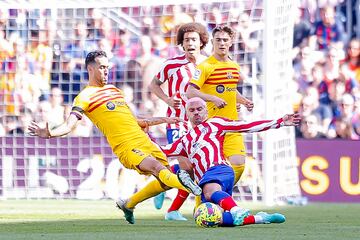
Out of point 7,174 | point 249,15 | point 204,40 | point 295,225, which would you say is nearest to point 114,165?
point 7,174

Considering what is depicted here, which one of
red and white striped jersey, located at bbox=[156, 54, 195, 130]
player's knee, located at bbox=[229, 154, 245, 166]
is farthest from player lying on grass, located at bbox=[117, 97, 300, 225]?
red and white striped jersey, located at bbox=[156, 54, 195, 130]

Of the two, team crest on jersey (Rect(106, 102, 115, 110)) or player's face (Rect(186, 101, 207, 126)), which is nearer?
player's face (Rect(186, 101, 207, 126))

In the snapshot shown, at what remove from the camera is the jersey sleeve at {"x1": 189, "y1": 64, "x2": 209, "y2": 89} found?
11094mm

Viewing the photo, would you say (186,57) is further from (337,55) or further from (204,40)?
(337,55)

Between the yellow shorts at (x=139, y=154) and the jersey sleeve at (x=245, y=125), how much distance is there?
688 mm

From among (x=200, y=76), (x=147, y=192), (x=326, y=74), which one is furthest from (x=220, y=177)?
(x=326, y=74)

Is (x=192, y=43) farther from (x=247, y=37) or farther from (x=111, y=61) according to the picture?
(x=111, y=61)

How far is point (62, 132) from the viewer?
9828 mm

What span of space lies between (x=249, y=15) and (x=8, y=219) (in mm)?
Answer: 6868

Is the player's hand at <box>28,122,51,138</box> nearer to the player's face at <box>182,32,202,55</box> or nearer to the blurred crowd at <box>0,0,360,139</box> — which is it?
the player's face at <box>182,32,202,55</box>

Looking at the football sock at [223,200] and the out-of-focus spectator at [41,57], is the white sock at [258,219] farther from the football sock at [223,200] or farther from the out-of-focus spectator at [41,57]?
the out-of-focus spectator at [41,57]

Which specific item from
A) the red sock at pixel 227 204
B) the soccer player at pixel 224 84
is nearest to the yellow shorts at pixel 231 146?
the soccer player at pixel 224 84

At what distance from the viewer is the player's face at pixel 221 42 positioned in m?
11.2

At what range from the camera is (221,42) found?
11.2 m
